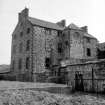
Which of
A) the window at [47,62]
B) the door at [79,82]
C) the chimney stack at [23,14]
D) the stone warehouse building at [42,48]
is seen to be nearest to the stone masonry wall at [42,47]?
the stone warehouse building at [42,48]

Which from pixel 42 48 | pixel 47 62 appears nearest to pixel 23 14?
pixel 42 48

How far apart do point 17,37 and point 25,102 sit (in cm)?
2459

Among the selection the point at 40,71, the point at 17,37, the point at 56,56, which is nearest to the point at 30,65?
the point at 40,71

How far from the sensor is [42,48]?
29.8 m

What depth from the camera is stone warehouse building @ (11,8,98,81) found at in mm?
28672

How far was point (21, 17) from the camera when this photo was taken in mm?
32906

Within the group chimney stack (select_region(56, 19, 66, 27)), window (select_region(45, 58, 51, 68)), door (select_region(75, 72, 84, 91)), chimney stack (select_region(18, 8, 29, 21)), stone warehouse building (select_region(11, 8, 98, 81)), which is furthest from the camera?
chimney stack (select_region(56, 19, 66, 27))

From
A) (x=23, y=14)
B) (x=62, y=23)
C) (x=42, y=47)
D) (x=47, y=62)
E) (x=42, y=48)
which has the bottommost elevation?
(x=47, y=62)

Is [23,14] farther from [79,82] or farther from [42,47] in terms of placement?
[79,82]

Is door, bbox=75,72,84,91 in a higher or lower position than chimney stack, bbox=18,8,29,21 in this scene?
lower

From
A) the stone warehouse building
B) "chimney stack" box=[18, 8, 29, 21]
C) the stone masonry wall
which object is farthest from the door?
"chimney stack" box=[18, 8, 29, 21]

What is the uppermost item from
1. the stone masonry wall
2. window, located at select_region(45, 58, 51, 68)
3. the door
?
the stone masonry wall

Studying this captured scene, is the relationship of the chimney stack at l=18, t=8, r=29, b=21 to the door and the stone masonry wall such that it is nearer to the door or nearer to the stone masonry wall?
the stone masonry wall

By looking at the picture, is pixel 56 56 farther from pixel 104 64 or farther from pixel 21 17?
pixel 104 64
